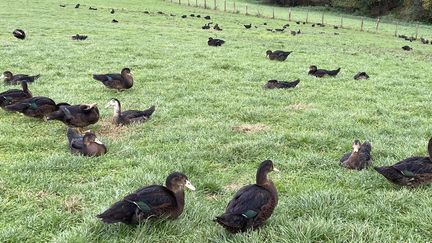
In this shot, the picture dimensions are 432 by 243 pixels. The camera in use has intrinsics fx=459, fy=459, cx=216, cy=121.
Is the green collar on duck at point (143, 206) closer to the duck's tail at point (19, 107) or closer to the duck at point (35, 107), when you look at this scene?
the duck at point (35, 107)

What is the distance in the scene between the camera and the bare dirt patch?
10.6 m

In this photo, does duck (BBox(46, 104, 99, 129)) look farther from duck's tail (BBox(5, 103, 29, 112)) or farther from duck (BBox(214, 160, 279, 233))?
duck (BBox(214, 160, 279, 233))

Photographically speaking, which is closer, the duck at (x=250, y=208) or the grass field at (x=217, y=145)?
the duck at (x=250, y=208)

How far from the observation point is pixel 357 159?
26.7 feet

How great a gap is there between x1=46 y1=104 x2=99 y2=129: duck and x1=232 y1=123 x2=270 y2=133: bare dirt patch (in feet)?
10.8

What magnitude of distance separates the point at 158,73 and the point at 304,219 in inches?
473

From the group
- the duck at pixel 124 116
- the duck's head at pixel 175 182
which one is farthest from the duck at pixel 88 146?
the duck's head at pixel 175 182

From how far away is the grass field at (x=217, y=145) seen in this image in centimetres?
576

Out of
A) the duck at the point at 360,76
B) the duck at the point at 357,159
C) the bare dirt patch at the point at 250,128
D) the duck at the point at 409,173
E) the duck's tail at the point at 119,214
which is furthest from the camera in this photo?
the duck at the point at 360,76

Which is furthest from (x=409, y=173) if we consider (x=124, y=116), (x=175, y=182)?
(x=124, y=116)

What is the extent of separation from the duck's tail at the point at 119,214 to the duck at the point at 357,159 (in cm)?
432

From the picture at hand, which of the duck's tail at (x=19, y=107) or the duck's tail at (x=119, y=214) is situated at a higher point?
the duck's tail at (x=119, y=214)

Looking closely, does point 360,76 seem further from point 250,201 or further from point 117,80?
point 250,201

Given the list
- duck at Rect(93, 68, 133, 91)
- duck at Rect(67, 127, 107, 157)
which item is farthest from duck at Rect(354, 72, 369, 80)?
duck at Rect(67, 127, 107, 157)
